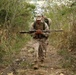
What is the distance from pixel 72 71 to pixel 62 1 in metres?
4.06

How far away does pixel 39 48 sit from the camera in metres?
10.1

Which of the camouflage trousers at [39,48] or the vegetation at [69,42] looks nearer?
the camouflage trousers at [39,48]

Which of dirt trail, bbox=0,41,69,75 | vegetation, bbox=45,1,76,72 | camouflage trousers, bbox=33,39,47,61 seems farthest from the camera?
vegetation, bbox=45,1,76,72

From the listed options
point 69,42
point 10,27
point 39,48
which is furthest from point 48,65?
point 10,27

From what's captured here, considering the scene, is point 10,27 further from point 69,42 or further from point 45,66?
point 45,66

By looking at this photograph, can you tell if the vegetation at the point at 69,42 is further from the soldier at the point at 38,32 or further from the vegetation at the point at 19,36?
the soldier at the point at 38,32

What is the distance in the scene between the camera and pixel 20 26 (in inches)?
585

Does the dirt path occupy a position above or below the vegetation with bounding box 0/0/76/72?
below

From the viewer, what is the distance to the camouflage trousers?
9.60m

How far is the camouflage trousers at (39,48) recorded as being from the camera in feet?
31.5

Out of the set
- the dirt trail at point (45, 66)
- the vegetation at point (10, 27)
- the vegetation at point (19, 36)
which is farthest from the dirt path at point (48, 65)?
the vegetation at point (10, 27)

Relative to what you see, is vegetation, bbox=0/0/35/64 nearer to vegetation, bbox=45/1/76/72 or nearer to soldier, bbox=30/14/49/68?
soldier, bbox=30/14/49/68

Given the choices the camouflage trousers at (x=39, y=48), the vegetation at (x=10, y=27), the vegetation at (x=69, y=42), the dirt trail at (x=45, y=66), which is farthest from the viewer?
the vegetation at (x=10, y=27)

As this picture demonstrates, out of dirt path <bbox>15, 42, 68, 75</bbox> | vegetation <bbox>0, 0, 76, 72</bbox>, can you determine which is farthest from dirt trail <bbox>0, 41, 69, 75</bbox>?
vegetation <bbox>0, 0, 76, 72</bbox>
